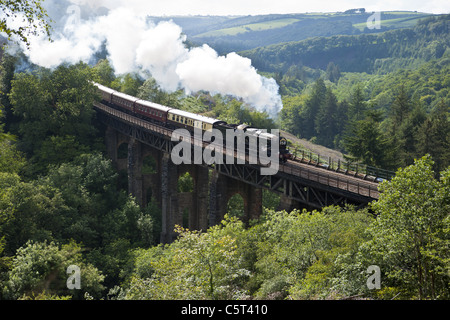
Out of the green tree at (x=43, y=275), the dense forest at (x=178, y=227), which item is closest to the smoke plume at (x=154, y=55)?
the dense forest at (x=178, y=227)

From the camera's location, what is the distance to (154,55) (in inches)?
3036

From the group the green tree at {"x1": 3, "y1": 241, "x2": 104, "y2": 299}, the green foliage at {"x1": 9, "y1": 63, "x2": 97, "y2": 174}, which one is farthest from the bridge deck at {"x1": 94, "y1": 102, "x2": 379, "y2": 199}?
the green foliage at {"x1": 9, "y1": 63, "x2": 97, "y2": 174}

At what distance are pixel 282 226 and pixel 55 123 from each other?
38.1 m

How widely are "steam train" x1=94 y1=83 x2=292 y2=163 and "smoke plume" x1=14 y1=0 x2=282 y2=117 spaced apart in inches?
472

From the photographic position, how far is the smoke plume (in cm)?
6319

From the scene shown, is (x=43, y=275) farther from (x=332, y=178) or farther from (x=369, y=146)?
(x=369, y=146)

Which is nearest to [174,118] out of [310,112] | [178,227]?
[178,227]

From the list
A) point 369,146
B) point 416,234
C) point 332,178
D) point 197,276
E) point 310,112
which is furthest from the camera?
point 310,112

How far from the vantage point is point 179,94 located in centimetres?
7800

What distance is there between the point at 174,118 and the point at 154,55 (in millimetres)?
33200

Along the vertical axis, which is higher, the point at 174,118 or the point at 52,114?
the point at 52,114
